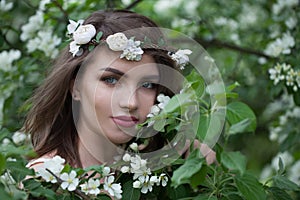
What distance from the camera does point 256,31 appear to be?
4.23m

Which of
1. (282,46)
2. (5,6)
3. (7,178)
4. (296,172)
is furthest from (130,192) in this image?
(296,172)

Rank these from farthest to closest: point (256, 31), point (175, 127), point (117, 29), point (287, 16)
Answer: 1. point (256, 31)
2. point (287, 16)
3. point (117, 29)
4. point (175, 127)

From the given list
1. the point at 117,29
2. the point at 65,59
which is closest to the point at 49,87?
the point at 65,59

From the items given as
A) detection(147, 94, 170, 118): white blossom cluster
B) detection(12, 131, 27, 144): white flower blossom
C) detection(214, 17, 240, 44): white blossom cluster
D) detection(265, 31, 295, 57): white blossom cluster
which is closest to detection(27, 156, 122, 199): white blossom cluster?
detection(147, 94, 170, 118): white blossom cluster

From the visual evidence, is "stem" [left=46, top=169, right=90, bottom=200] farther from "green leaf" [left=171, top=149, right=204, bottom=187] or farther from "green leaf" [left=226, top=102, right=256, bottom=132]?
"green leaf" [left=226, top=102, right=256, bottom=132]

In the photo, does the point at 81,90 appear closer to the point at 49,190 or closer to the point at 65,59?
the point at 65,59

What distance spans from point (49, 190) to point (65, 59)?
715mm

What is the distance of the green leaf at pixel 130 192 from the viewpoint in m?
1.72

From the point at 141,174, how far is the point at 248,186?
32 cm

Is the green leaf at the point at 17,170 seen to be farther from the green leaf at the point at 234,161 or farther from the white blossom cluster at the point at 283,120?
the white blossom cluster at the point at 283,120

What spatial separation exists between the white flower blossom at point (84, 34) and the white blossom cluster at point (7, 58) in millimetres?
987

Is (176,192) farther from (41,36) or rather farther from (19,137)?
(41,36)

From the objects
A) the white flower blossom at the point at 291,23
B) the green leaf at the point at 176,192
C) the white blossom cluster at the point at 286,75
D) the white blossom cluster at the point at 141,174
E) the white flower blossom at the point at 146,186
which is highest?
the white blossom cluster at the point at 141,174

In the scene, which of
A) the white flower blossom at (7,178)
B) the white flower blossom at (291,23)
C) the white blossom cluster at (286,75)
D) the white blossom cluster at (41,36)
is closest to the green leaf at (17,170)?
the white flower blossom at (7,178)
